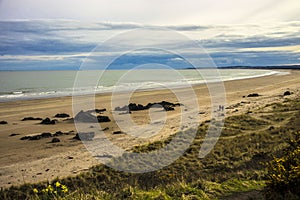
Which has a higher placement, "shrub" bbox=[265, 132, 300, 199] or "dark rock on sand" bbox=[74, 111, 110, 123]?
"shrub" bbox=[265, 132, 300, 199]

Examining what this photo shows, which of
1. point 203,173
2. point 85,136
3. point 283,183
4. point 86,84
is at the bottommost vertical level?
point 203,173

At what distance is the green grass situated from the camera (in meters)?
6.73

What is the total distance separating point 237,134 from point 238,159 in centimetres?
347

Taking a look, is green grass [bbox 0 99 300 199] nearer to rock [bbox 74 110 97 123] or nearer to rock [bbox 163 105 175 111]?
rock [bbox 74 110 97 123]

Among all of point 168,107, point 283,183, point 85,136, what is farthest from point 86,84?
point 283,183

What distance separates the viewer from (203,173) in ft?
33.3

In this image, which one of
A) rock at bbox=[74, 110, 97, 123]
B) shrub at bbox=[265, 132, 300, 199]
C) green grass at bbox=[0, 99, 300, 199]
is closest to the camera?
shrub at bbox=[265, 132, 300, 199]

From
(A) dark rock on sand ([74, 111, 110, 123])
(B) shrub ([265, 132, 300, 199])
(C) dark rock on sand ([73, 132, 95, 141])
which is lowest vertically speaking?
(C) dark rock on sand ([73, 132, 95, 141])

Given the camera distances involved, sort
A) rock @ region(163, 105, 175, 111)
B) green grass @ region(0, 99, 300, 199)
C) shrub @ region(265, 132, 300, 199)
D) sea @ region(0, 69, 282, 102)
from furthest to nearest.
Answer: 1. sea @ region(0, 69, 282, 102)
2. rock @ region(163, 105, 175, 111)
3. green grass @ region(0, 99, 300, 199)
4. shrub @ region(265, 132, 300, 199)

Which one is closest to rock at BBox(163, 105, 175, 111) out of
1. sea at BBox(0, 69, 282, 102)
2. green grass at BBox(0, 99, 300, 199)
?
sea at BBox(0, 69, 282, 102)

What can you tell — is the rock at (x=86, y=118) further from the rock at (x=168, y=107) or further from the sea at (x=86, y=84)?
the rock at (x=168, y=107)

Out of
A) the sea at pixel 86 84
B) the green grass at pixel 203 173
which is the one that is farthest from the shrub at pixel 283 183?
the sea at pixel 86 84

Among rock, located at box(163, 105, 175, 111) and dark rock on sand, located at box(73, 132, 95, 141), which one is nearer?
dark rock on sand, located at box(73, 132, 95, 141)

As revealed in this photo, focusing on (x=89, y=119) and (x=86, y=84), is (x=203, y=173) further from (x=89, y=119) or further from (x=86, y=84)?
(x=86, y=84)
